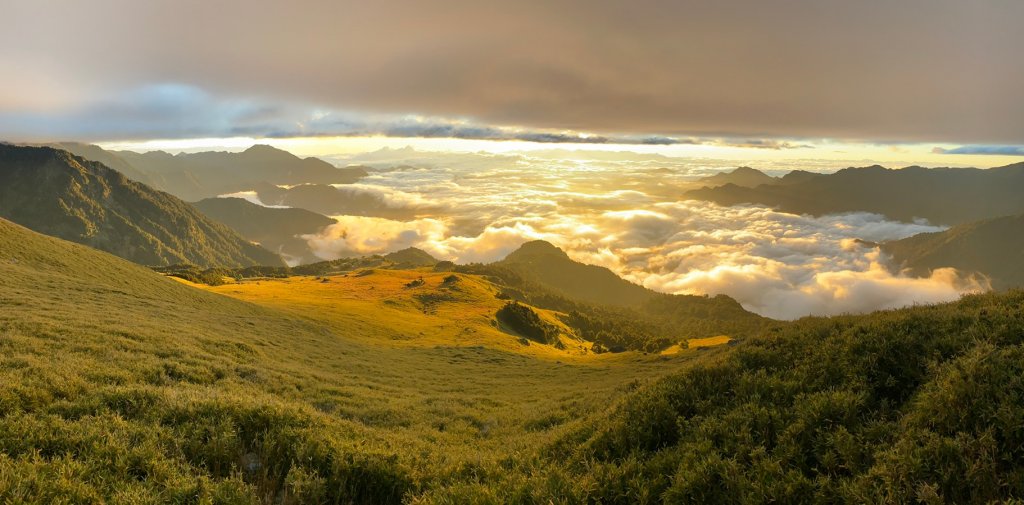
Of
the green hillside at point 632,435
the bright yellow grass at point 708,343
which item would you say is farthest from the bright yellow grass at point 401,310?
the green hillside at point 632,435

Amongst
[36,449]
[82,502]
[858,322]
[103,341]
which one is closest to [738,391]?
[858,322]

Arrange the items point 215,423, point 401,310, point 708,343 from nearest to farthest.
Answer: point 215,423 → point 401,310 → point 708,343

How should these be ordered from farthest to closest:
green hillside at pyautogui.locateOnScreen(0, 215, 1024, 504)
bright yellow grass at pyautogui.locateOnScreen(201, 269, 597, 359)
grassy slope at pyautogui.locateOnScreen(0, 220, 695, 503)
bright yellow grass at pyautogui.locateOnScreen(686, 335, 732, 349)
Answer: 1. bright yellow grass at pyautogui.locateOnScreen(686, 335, 732, 349)
2. bright yellow grass at pyautogui.locateOnScreen(201, 269, 597, 359)
3. grassy slope at pyautogui.locateOnScreen(0, 220, 695, 503)
4. green hillside at pyautogui.locateOnScreen(0, 215, 1024, 504)

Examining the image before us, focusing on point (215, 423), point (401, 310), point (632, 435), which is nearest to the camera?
point (215, 423)

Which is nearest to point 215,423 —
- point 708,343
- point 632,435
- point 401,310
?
point 632,435

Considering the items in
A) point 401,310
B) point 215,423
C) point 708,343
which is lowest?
point 708,343

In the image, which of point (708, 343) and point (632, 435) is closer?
point (632, 435)

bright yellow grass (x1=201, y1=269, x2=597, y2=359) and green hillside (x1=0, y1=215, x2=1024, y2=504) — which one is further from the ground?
green hillside (x1=0, y1=215, x2=1024, y2=504)

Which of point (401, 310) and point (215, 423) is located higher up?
point (215, 423)

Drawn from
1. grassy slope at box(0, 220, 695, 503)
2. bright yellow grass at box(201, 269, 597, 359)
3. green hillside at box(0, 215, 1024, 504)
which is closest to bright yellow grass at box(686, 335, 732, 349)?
bright yellow grass at box(201, 269, 597, 359)

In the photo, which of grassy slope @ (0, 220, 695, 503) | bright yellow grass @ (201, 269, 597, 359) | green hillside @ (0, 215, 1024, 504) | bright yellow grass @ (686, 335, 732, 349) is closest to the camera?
green hillside @ (0, 215, 1024, 504)

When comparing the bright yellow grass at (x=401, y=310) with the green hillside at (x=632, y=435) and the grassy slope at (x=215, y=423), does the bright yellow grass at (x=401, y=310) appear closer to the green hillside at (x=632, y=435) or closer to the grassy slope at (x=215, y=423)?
the grassy slope at (x=215, y=423)

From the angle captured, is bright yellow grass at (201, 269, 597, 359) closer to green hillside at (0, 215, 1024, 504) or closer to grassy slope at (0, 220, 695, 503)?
grassy slope at (0, 220, 695, 503)

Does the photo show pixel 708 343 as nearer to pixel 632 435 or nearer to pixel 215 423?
pixel 632 435
